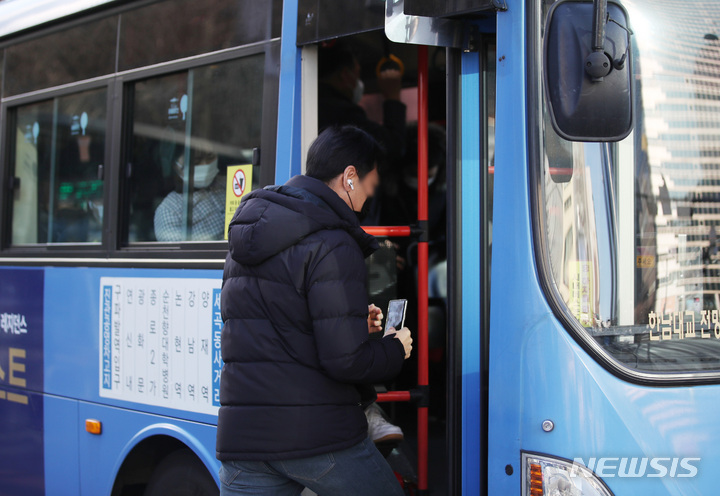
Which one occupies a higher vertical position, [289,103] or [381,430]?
[289,103]

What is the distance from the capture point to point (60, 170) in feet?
13.0

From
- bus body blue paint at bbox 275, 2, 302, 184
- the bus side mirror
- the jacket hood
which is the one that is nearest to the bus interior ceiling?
bus body blue paint at bbox 275, 2, 302, 184

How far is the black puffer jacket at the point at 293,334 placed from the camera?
2098 mm

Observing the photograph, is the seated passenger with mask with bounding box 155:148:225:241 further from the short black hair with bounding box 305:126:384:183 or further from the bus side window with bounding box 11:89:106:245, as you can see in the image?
the short black hair with bounding box 305:126:384:183

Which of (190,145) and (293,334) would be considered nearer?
(293,334)

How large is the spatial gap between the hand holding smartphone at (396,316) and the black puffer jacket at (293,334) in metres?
0.30

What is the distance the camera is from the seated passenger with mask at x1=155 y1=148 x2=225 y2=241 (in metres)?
3.18

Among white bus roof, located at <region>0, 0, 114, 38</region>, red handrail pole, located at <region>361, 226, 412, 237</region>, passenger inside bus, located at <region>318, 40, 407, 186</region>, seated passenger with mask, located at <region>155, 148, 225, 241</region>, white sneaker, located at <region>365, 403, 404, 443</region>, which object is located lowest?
white sneaker, located at <region>365, 403, 404, 443</region>

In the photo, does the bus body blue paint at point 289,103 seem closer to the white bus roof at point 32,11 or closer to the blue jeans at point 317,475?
the blue jeans at point 317,475

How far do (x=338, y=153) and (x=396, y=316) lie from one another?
595 millimetres

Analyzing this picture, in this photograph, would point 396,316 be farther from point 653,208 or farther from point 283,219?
point 653,208

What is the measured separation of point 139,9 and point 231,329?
6.51 feet

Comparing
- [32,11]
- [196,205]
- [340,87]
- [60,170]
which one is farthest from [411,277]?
[32,11]

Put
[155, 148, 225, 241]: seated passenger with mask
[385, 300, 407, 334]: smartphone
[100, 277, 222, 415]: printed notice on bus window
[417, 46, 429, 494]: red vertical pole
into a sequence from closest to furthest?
[385, 300, 407, 334]: smartphone < [417, 46, 429, 494]: red vertical pole < [100, 277, 222, 415]: printed notice on bus window < [155, 148, 225, 241]: seated passenger with mask
